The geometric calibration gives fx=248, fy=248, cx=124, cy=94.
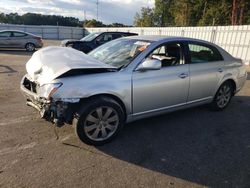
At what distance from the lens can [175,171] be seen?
3111 millimetres

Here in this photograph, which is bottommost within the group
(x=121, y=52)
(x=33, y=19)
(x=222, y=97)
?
(x=222, y=97)

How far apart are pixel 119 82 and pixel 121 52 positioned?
861 millimetres

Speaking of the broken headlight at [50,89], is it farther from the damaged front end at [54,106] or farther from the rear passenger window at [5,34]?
the rear passenger window at [5,34]

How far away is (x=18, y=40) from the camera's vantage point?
52.1ft

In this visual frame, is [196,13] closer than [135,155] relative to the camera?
No

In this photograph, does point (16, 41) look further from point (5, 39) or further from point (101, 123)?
point (101, 123)

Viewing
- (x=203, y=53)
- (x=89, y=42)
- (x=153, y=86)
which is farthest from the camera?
(x=89, y=42)

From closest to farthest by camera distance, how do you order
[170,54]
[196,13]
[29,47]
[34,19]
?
[170,54]
[29,47]
[196,13]
[34,19]

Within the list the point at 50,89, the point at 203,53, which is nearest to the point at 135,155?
the point at 50,89

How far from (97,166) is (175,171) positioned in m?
0.98

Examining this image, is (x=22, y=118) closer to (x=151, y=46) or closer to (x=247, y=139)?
(x=151, y=46)

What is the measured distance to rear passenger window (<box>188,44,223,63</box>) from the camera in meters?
4.64

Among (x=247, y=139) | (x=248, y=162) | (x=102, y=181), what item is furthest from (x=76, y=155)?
(x=247, y=139)

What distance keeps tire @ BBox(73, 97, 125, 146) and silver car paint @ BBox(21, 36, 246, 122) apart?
0.14 m
